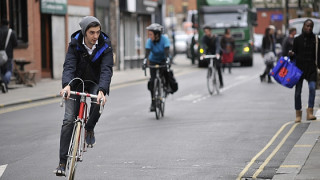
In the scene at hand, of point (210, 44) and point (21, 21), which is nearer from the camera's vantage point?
point (210, 44)

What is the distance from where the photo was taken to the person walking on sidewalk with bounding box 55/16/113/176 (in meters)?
7.75

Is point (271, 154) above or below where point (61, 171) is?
below

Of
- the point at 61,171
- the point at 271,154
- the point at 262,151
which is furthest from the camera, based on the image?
the point at 262,151

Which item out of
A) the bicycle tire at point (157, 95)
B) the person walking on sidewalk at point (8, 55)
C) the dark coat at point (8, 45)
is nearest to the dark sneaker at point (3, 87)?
the person walking on sidewalk at point (8, 55)

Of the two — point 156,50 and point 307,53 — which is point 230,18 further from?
point 307,53

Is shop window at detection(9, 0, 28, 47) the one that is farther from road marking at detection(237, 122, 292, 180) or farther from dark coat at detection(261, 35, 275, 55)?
road marking at detection(237, 122, 292, 180)

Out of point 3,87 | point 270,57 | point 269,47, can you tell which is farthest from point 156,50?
point 269,47

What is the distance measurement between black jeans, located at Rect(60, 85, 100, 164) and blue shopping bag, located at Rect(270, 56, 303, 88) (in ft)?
18.6

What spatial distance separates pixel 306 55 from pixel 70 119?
21.3 feet

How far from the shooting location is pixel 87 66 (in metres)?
8.00

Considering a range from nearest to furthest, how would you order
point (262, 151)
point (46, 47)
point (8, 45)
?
1. point (262, 151)
2. point (8, 45)
3. point (46, 47)

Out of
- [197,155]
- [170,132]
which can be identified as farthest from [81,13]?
[197,155]

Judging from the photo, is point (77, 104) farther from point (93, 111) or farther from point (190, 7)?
point (190, 7)

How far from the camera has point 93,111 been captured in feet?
26.8
